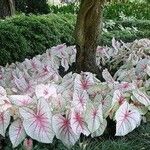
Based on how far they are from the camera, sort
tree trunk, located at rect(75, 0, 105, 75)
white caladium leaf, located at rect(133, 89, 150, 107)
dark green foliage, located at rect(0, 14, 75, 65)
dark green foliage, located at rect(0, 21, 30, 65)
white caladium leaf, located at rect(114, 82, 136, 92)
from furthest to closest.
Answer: dark green foliage, located at rect(0, 14, 75, 65) → dark green foliage, located at rect(0, 21, 30, 65) → tree trunk, located at rect(75, 0, 105, 75) → white caladium leaf, located at rect(114, 82, 136, 92) → white caladium leaf, located at rect(133, 89, 150, 107)

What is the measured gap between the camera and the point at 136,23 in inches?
390

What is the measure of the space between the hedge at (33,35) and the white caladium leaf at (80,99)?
3138mm

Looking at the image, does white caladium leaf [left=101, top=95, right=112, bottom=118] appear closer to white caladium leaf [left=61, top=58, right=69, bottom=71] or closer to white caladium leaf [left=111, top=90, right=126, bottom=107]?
white caladium leaf [left=111, top=90, right=126, bottom=107]

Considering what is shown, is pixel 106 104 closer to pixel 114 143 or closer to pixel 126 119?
pixel 126 119

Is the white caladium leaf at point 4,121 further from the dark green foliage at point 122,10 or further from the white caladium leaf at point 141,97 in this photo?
the dark green foliage at point 122,10

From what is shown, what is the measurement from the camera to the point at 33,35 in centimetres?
711

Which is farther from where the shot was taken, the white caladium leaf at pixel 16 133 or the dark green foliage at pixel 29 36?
the dark green foliage at pixel 29 36

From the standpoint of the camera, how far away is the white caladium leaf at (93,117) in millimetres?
3266

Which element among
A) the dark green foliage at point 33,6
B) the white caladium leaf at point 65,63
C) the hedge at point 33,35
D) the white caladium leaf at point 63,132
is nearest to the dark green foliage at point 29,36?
the hedge at point 33,35

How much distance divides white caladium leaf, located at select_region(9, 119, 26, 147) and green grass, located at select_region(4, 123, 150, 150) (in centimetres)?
9

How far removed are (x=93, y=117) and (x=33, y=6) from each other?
1008 cm

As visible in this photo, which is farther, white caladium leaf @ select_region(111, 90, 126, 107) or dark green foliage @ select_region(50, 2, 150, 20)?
dark green foliage @ select_region(50, 2, 150, 20)

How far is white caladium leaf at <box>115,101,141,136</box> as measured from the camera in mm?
3305

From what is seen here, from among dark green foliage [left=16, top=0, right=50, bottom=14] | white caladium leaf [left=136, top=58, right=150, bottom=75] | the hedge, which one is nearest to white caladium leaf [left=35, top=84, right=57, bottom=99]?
white caladium leaf [left=136, top=58, right=150, bottom=75]
